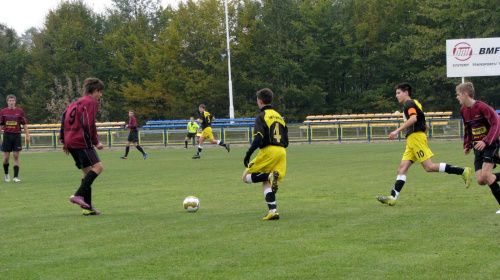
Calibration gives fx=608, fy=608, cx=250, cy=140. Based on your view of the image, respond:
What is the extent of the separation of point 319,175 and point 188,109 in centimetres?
3687

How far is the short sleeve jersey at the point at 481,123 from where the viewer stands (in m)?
7.97

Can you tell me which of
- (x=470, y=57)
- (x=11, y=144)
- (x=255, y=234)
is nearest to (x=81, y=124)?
(x=255, y=234)

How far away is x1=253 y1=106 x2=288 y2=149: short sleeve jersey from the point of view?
8.31 m

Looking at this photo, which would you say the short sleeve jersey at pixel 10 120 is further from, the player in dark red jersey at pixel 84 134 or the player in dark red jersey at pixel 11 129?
the player in dark red jersey at pixel 84 134

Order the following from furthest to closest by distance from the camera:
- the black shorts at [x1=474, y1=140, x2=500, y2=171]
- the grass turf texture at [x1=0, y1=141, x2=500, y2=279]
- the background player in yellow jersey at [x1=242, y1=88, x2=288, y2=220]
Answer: the background player in yellow jersey at [x1=242, y1=88, x2=288, y2=220] → the black shorts at [x1=474, y1=140, x2=500, y2=171] → the grass turf texture at [x1=0, y1=141, x2=500, y2=279]

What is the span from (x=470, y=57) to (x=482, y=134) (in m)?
28.3

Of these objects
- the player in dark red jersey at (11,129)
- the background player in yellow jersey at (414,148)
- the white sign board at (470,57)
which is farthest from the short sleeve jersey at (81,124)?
the white sign board at (470,57)

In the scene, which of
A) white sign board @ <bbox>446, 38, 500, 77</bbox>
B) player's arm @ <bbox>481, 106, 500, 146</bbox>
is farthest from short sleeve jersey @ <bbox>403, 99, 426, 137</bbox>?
white sign board @ <bbox>446, 38, 500, 77</bbox>

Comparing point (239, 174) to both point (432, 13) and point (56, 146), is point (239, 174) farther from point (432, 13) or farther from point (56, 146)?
point (432, 13)

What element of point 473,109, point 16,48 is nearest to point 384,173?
point 473,109

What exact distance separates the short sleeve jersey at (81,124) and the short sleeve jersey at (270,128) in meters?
2.48

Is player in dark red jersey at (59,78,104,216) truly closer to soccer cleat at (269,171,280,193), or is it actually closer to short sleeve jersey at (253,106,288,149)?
short sleeve jersey at (253,106,288,149)

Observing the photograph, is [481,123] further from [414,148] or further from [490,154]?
[414,148]

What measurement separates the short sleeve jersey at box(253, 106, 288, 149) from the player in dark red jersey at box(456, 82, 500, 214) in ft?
8.06
